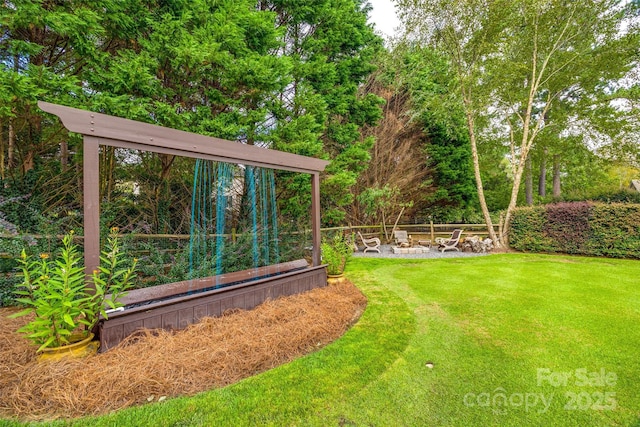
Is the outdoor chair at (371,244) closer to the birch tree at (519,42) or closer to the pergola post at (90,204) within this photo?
the birch tree at (519,42)

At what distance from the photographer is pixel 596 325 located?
332cm

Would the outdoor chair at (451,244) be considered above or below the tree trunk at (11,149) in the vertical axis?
below

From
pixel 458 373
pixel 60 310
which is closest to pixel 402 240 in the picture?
pixel 458 373

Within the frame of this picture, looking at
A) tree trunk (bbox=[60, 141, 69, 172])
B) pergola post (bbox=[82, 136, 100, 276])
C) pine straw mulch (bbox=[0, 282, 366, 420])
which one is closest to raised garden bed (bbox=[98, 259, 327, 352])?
pine straw mulch (bbox=[0, 282, 366, 420])

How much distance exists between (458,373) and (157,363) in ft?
8.62

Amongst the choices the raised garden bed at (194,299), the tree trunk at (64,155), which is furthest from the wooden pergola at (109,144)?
the tree trunk at (64,155)

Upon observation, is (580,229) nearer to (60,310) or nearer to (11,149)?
(60,310)

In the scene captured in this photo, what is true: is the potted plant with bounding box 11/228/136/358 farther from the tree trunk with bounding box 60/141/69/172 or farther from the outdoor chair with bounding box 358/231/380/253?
the outdoor chair with bounding box 358/231/380/253

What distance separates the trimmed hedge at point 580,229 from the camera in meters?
7.70

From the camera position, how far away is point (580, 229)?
8391mm

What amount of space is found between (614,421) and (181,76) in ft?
23.7

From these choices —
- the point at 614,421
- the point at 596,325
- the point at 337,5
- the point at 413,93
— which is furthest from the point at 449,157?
the point at 614,421

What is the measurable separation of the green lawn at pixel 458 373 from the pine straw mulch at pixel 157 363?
7.1 inches

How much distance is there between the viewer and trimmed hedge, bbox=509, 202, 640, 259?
7.70 m
